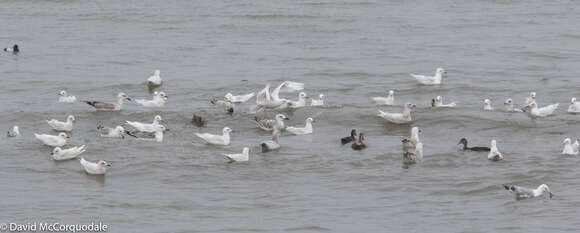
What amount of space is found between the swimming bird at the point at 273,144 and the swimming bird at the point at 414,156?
8.83 ft

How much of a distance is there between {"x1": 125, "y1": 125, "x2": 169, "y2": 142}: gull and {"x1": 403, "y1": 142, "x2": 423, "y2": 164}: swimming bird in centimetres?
509

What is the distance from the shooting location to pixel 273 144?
22188mm

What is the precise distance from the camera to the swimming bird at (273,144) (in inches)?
862

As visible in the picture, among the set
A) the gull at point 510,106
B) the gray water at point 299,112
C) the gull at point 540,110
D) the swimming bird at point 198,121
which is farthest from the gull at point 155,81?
the gull at point 540,110

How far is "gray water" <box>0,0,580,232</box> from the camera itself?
17844 mm

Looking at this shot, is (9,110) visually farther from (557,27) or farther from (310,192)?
(557,27)

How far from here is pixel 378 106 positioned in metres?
26.9

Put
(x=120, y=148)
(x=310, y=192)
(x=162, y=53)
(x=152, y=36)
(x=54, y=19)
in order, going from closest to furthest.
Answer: (x=310, y=192), (x=120, y=148), (x=162, y=53), (x=152, y=36), (x=54, y=19)

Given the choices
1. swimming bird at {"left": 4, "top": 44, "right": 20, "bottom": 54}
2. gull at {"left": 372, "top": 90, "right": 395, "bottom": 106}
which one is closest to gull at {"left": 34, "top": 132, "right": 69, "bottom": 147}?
gull at {"left": 372, "top": 90, "right": 395, "bottom": 106}

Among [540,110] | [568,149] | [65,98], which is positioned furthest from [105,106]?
[568,149]

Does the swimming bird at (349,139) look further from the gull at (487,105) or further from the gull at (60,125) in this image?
the gull at (60,125)

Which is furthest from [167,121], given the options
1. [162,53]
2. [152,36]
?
[152,36]

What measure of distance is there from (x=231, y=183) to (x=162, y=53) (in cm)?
1615

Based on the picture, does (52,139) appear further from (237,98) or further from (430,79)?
(430,79)
